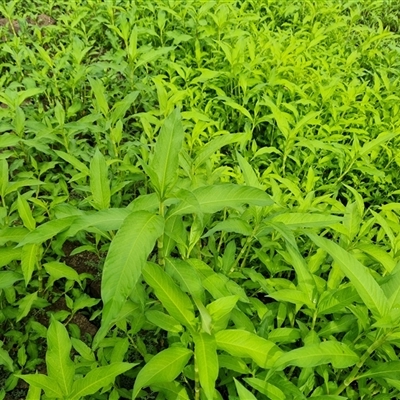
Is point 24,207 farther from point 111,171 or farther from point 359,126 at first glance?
point 359,126

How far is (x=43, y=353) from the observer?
202 cm

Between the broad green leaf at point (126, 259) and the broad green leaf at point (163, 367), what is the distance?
20cm

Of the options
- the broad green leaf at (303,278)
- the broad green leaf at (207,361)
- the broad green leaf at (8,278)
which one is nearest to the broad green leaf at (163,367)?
the broad green leaf at (207,361)

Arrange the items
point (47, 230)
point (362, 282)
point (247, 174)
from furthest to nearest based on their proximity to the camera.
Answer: point (247, 174) → point (47, 230) → point (362, 282)

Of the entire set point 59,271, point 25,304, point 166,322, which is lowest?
point 25,304

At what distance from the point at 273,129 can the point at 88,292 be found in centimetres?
165

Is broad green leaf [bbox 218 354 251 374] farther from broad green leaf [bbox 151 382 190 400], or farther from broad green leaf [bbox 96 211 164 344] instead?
broad green leaf [bbox 96 211 164 344]

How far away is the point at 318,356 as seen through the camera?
4.42 ft

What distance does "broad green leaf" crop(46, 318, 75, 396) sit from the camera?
137 cm

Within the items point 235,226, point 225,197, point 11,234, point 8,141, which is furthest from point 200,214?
point 8,141

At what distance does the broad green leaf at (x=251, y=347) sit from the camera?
1.36m

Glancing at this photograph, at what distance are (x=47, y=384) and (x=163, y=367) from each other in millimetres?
364

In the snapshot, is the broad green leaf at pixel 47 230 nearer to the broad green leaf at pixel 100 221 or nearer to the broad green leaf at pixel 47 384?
the broad green leaf at pixel 100 221

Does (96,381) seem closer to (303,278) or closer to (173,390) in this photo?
(173,390)
